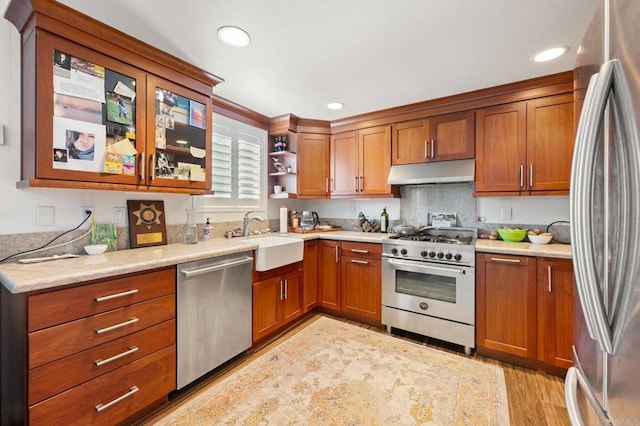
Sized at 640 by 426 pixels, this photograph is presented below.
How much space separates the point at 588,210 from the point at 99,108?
7.79 feet

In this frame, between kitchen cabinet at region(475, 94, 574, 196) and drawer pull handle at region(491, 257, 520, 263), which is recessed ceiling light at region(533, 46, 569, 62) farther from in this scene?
drawer pull handle at region(491, 257, 520, 263)

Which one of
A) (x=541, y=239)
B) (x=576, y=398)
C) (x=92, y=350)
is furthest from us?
(x=541, y=239)

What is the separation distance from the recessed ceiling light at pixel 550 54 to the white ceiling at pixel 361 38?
0.17 feet

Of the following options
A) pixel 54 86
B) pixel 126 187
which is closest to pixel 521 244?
pixel 126 187

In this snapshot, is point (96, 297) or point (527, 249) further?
point (527, 249)

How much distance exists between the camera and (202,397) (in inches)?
72.3

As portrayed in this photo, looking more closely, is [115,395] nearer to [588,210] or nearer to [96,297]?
[96,297]

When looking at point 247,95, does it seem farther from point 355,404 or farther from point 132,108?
point 355,404

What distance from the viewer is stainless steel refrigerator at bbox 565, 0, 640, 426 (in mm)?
612

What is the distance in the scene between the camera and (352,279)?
9.91ft

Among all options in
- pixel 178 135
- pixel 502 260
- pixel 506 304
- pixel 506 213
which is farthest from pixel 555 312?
pixel 178 135

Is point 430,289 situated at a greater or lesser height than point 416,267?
lesser

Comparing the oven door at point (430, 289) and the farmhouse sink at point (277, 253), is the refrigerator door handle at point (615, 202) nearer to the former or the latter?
the oven door at point (430, 289)

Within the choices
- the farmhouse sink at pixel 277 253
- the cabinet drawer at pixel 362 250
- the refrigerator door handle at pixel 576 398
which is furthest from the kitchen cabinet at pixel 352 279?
the refrigerator door handle at pixel 576 398
